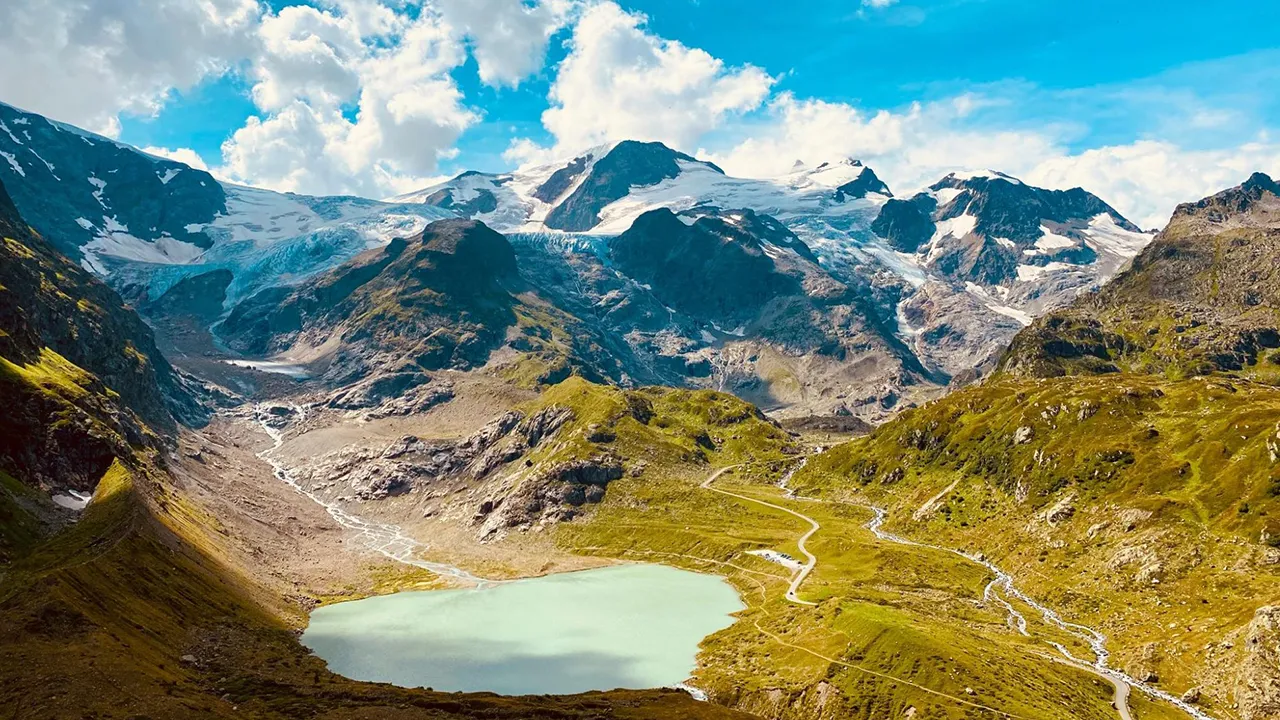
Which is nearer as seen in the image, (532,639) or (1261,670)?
(1261,670)

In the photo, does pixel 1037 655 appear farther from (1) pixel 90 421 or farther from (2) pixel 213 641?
(1) pixel 90 421

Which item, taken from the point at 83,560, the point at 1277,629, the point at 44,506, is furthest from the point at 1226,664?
the point at 44,506

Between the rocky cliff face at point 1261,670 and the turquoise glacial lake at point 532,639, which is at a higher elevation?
the turquoise glacial lake at point 532,639

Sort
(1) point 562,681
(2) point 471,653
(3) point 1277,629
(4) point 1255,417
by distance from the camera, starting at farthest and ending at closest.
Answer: (4) point 1255,417 → (2) point 471,653 → (1) point 562,681 → (3) point 1277,629

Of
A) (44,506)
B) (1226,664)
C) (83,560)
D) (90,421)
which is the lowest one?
(1226,664)

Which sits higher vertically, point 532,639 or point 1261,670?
point 532,639

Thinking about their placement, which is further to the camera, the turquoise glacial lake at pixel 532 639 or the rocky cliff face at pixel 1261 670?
the turquoise glacial lake at pixel 532 639

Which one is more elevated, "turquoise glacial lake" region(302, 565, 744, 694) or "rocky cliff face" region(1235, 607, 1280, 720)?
"turquoise glacial lake" region(302, 565, 744, 694)

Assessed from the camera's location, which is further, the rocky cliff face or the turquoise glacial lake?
the turquoise glacial lake
